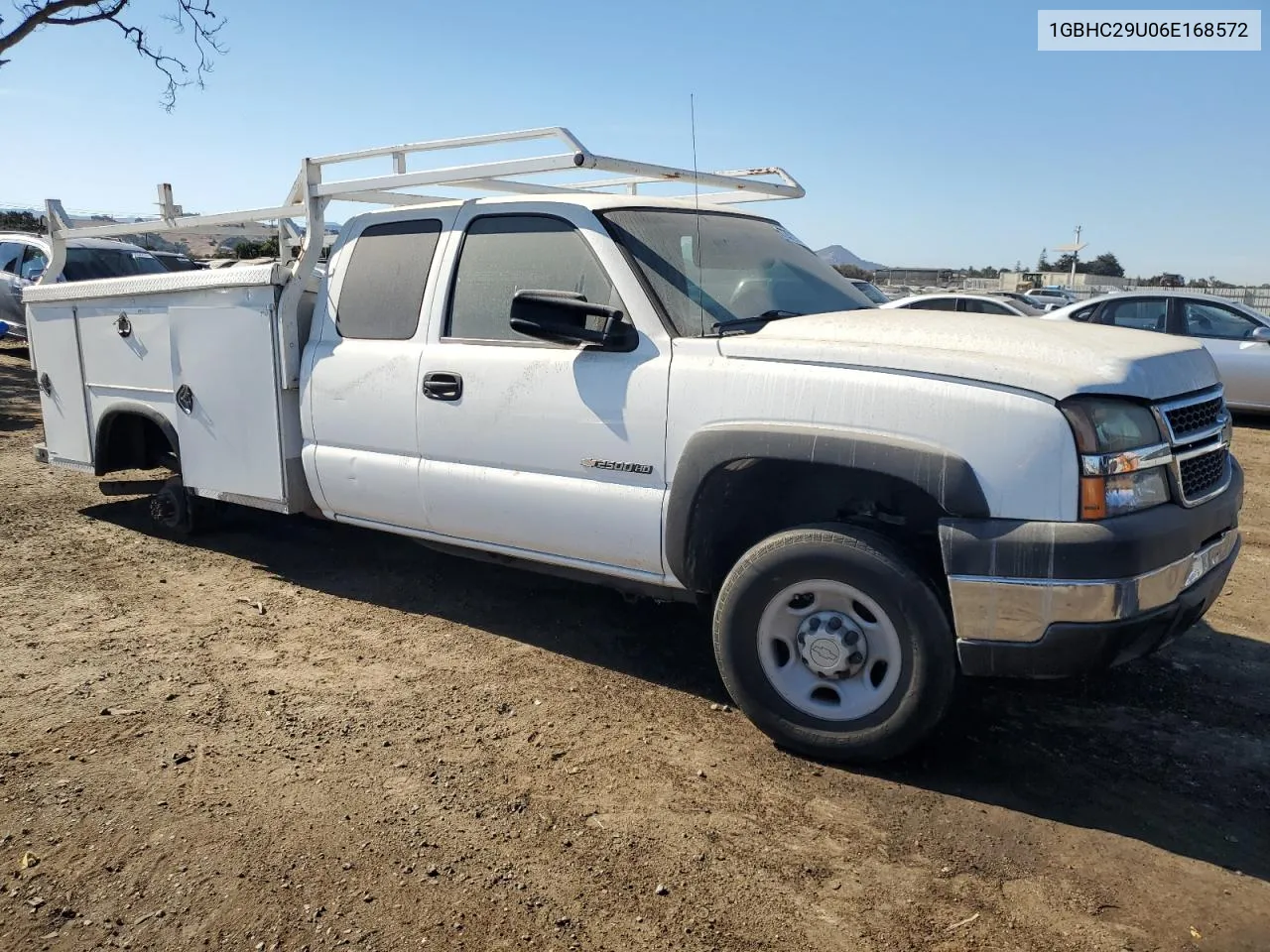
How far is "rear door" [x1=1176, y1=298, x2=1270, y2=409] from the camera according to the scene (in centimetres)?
1078

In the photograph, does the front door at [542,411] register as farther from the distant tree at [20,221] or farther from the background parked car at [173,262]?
the distant tree at [20,221]

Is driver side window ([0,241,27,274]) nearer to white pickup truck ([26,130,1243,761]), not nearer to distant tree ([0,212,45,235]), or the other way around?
white pickup truck ([26,130,1243,761])

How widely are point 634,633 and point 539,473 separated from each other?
1.05m

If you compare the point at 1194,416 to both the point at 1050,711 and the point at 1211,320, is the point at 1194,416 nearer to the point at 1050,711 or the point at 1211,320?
the point at 1050,711

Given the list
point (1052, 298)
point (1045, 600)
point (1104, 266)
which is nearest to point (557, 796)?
point (1045, 600)

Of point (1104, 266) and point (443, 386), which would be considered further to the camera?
point (1104, 266)

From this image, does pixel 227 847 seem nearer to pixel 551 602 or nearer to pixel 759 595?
pixel 759 595

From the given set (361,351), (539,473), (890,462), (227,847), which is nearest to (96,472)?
(361,351)

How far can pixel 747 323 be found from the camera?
3881mm

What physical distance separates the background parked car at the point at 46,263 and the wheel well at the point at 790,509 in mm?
11521

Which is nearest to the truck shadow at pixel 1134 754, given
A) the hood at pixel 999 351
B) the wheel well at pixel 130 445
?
the hood at pixel 999 351

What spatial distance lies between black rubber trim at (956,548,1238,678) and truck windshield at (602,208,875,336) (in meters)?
1.55

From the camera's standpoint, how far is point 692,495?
3600mm

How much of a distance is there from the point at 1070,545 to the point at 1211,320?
989 cm
